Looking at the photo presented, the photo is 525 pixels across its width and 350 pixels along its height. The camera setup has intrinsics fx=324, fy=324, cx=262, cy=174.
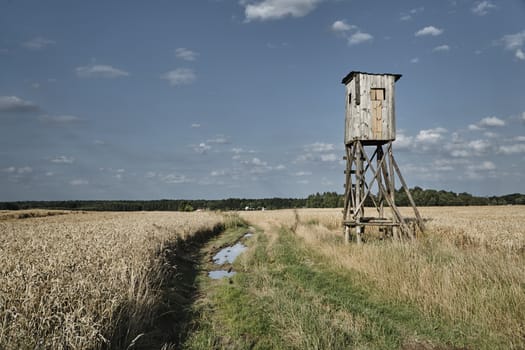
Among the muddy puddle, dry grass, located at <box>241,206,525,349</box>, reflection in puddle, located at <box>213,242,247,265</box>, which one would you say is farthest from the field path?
reflection in puddle, located at <box>213,242,247,265</box>

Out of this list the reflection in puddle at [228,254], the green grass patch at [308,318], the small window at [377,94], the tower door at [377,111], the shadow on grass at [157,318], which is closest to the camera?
the shadow on grass at [157,318]

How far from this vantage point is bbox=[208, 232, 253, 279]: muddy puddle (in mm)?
11171

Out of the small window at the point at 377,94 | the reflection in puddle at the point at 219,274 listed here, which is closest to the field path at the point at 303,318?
the reflection in puddle at the point at 219,274

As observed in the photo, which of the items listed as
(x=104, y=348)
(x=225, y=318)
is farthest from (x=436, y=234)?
(x=104, y=348)

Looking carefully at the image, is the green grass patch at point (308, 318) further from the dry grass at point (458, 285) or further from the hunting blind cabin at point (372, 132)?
the hunting blind cabin at point (372, 132)

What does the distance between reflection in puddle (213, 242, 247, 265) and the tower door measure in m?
8.60

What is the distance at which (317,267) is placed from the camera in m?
11.2

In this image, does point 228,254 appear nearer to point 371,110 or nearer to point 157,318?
point 157,318

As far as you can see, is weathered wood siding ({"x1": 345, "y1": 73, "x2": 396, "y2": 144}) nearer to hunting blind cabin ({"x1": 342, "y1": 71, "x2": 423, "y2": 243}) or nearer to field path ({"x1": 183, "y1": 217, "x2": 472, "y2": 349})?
hunting blind cabin ({"x1": 342, "y1": 71, "x2": 423, "y2": 243})

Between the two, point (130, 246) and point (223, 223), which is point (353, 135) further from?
point (223, 223)

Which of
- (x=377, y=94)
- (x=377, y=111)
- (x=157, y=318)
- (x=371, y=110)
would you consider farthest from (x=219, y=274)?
(x=377, y=94)

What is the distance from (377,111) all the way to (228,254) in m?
9.83

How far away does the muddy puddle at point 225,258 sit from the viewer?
1117 cm

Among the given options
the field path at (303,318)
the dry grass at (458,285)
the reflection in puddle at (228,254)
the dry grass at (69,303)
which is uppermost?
the dry grass at (69,303)
